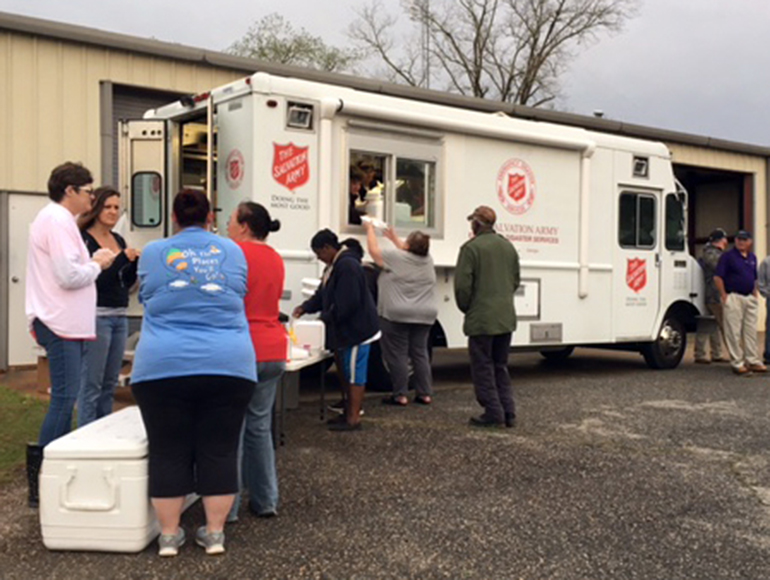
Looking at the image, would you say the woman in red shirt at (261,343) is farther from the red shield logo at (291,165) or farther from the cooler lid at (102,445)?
the red shield logo at (291,165)

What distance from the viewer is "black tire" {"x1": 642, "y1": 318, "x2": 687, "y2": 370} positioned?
10305 millimetres

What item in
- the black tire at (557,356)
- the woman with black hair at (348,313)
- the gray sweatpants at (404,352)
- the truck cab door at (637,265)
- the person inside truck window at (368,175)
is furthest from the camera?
the black tire at (557,356)

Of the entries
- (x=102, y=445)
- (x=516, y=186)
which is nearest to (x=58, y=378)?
(x=102, y=445)

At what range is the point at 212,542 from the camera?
372 cm

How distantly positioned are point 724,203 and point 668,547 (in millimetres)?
17536

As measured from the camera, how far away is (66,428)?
14.3 feet

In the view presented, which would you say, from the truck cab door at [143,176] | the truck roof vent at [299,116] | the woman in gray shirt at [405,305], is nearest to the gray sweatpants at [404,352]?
the woman in gray shirt at [405,305]

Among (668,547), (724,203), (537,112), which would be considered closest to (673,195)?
(537,112)

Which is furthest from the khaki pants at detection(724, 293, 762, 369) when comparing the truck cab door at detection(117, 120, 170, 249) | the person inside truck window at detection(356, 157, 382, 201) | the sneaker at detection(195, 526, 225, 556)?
the sneaker at detection(195, 526, 225, 556)

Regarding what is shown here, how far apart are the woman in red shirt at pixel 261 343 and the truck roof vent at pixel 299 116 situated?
9.82ft

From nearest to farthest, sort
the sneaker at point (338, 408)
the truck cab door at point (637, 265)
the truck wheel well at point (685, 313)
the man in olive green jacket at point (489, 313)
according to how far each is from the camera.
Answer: the man in olive green jacket at point (489, 313)
the sneaker at point (338, 408)
the truck cab door at point (637, 265)
the truck wheel well at point (685, 313)

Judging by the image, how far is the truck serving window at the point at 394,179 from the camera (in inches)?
296

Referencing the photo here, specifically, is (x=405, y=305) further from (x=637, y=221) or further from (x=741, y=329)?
(x=741, y=329)

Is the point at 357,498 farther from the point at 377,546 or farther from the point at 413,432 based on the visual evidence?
the point at 413,432
